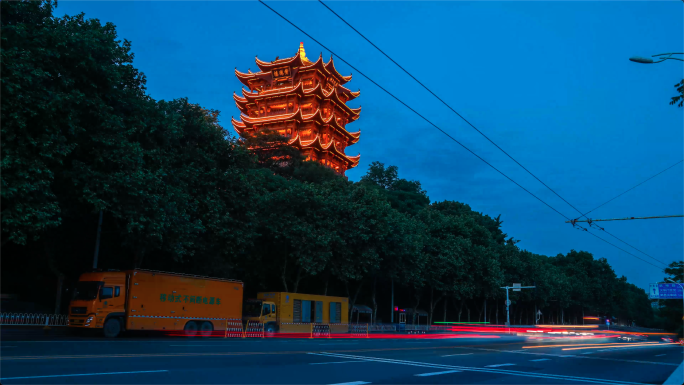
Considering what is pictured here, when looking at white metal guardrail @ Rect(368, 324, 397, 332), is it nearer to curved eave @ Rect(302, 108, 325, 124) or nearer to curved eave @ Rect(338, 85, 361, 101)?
curved eave @ Rect(302, 108, 325, 124)

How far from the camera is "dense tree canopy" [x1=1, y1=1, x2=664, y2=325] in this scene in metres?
16.4

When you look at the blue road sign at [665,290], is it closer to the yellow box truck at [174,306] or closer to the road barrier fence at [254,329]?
the yellow box truck at [174,306]

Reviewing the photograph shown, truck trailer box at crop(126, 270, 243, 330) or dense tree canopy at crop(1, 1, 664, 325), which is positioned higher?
dense tree canopy at crop(1, 1, 664, 325)

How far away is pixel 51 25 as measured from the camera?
17953 mm

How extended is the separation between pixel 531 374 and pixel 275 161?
4975cm

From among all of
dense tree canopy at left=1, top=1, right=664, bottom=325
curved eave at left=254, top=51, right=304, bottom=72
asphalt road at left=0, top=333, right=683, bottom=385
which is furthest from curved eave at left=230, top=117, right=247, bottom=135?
asphalt road at left=0, top=333, right=683, bottom=385

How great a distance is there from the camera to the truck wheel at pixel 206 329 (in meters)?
25.0

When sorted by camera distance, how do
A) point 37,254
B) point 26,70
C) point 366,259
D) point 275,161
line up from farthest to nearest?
point 275,161 < point 366,259 < point 37,254 < point 26,70

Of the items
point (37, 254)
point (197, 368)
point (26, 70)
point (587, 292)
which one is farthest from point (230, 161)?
point (587, 292)

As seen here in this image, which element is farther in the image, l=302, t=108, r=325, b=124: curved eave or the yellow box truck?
l=302, t=108, r=325, b=124: curved eave

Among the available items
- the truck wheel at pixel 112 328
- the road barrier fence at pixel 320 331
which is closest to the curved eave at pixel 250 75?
the road barrier fence at pixel 320 331

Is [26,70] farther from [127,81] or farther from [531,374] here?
[531,374]

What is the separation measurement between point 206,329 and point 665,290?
34015mm

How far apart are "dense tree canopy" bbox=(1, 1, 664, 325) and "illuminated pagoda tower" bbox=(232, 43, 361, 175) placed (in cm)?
2449
